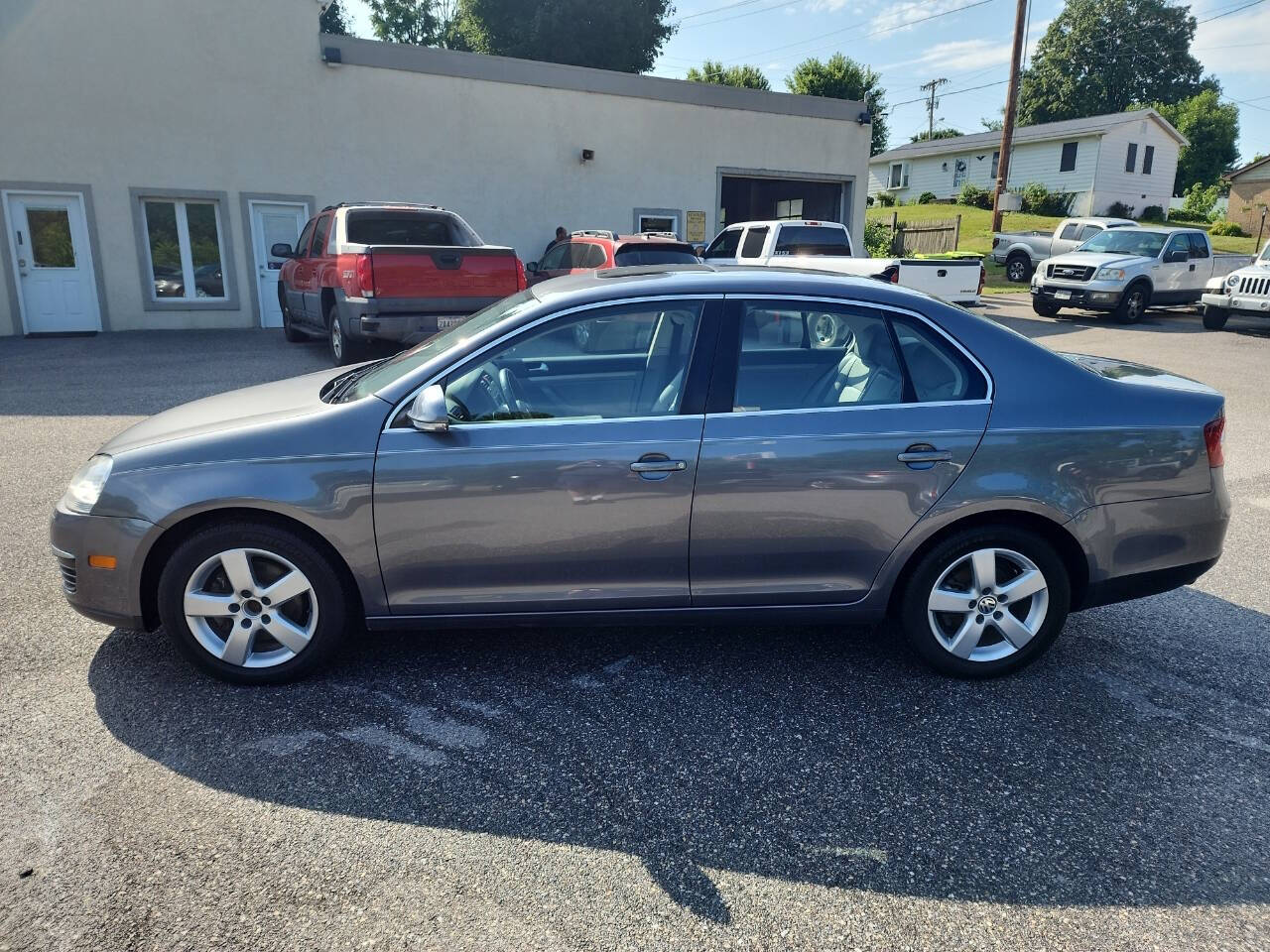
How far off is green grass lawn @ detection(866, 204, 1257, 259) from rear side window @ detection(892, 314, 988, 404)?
25996mm

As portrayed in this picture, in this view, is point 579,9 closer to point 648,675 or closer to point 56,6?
point 56,6

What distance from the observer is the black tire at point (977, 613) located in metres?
3.54

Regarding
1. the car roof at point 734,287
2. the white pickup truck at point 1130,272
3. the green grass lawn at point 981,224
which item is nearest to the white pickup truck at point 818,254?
the white pickup truck at point 1130,272

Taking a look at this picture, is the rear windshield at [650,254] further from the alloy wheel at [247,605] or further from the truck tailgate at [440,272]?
the alloy wheel at [247,605]

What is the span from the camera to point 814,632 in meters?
4.15

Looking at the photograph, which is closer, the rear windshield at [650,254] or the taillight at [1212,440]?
the taillight at [1212,440]

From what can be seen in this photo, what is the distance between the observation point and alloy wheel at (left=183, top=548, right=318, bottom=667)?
3.39 metres

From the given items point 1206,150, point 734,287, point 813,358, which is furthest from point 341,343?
point 1206,150

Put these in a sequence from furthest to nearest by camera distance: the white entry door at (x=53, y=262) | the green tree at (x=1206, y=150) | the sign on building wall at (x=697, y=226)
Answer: the green tree at (x=1206, y=150) < the sign on building wall at (x=697, y=226) < the white entry door at (x=53, y=262)

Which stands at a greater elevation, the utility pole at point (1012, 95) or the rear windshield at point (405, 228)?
the utility pole at point (1012, 95)

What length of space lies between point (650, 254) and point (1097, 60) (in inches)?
2772

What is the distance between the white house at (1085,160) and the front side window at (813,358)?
129 feet

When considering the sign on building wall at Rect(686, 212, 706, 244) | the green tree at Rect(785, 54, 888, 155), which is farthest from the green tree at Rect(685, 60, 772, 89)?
Answer: the sign on building wall at Rect(686, 212, 706, 244)

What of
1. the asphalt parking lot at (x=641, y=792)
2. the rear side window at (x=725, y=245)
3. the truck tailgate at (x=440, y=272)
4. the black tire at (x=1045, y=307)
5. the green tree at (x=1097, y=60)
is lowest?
the asphalt parking lot at (x=641, y=792)
